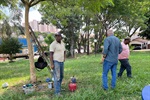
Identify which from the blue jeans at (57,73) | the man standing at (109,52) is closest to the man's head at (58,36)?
the blue jeans at (57,73)

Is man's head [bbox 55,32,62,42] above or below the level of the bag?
above

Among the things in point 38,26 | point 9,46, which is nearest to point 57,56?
point 9,46

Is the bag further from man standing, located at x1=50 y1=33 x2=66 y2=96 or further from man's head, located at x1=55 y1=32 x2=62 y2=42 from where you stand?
man's head, located at x1=55 y1=32 x2=62 y2=42

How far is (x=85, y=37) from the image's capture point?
34.1 meters

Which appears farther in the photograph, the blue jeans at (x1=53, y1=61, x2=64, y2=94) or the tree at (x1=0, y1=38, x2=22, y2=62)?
the tree at (x1=0, y1=38, x2=22, y2=62)

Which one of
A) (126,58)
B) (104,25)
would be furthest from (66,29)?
(126,58)

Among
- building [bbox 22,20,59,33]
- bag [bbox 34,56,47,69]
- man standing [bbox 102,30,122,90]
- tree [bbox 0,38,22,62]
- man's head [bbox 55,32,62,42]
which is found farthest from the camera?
building [bbox 22,20,59,33]

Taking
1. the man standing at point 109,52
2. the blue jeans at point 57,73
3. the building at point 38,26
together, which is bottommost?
the blue jeans at point 57,73

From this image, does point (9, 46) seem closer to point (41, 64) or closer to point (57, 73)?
point (41, 64)

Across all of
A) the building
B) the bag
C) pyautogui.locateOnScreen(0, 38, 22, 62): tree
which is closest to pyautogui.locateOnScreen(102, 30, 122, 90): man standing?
the bag

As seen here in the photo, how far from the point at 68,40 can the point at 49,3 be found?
20.5m

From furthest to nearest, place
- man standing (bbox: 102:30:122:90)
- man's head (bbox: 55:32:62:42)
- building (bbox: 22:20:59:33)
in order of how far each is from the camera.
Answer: building (bbox: 22:20:59:33) → man standing (bbox: 102:30:122:90) → man's head (bbox: 55:32:62:42)

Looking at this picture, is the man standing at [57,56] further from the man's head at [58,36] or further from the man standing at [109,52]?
the man standing at [109,52]

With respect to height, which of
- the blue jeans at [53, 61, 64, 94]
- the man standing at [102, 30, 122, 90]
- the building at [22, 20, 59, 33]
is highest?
the building at [22, 20, 59, 33]
